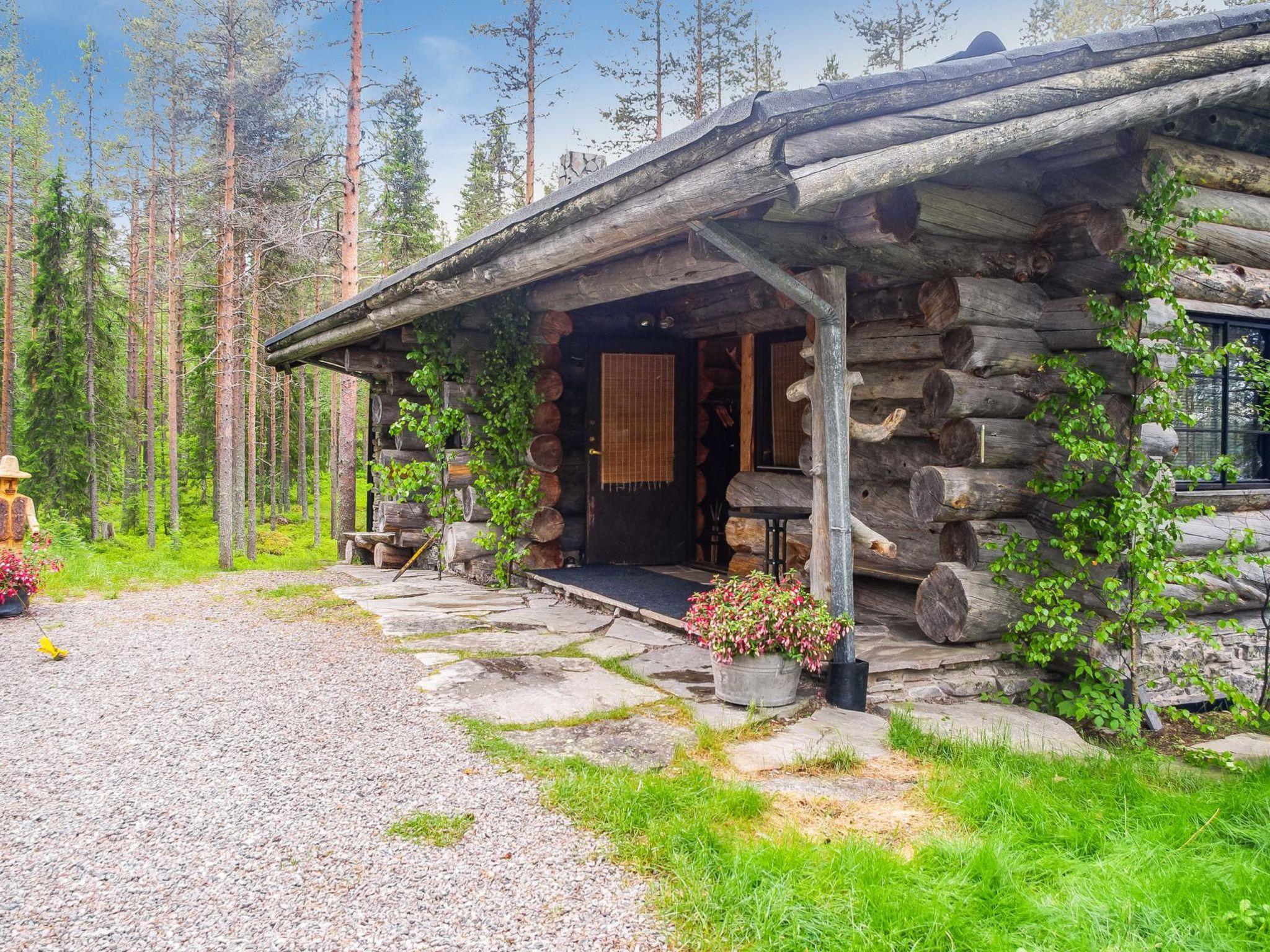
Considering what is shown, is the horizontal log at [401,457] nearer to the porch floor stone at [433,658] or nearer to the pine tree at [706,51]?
the porch floor stone at [433,658]

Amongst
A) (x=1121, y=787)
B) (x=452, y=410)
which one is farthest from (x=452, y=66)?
(x=1121, y=787)

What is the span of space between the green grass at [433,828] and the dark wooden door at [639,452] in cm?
502

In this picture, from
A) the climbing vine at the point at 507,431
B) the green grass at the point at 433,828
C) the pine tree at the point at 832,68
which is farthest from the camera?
the pine tree at the point at 832,68

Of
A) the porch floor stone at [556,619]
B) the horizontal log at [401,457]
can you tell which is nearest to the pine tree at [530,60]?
the horizontal log at [401,457]

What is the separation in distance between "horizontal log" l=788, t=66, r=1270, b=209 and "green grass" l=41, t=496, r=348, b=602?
293 inches

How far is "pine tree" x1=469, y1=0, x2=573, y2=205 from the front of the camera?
15984mm

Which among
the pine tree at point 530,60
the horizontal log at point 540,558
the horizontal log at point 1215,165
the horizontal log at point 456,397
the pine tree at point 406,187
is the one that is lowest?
the horizontal log at point 540,558

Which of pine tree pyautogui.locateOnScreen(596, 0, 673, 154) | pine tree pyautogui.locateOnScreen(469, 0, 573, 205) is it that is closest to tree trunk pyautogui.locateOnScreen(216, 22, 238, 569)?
pine tree pyautogui.locateOnScreen(469, 0, 573, 205)

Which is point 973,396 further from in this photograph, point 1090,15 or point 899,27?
point 1090,15

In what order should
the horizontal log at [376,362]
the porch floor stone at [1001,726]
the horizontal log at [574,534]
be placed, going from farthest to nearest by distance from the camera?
the horizontal log at [376,362], the horizontal log at [574,534], the porch floor stone at [1001,726]

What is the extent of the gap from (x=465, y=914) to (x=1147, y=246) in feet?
14.3

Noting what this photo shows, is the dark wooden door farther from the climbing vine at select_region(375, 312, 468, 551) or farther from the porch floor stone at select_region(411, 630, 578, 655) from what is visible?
the porch floor stone at select_region(411, 630, 578, 655)

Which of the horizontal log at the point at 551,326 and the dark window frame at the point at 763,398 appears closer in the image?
the dark window frame at the point at 763,398

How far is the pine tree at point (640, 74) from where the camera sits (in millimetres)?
17703
